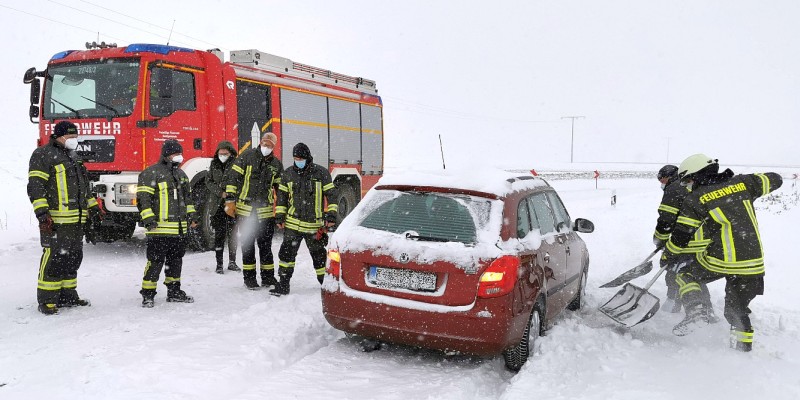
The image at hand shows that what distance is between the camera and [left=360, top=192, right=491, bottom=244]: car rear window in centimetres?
427

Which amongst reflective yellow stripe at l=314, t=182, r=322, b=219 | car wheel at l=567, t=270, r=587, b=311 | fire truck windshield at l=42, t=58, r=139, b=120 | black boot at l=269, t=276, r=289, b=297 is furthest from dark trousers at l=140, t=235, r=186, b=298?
car wheel at l=567, t=270, r=587, b=311

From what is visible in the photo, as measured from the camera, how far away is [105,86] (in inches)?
329

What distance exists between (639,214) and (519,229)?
462 inches

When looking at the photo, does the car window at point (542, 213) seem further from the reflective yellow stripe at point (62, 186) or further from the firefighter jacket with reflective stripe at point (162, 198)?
the reflective yellow stripe at point (62, 186)

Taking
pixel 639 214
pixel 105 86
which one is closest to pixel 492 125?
pixel 639 214

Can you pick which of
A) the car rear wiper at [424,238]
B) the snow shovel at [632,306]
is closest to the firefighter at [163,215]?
the car rear wiper at [424,238]

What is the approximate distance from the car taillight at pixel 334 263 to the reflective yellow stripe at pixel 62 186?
2.76m

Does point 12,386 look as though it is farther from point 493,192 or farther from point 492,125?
point 492,125

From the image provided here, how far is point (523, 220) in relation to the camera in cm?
457

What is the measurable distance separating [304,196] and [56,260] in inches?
96.5

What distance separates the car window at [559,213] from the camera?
5573 mm

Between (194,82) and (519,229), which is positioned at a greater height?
(194,82)

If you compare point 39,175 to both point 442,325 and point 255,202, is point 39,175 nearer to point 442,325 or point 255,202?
point 255,202

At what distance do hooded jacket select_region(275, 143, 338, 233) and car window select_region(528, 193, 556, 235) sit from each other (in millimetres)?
2340
